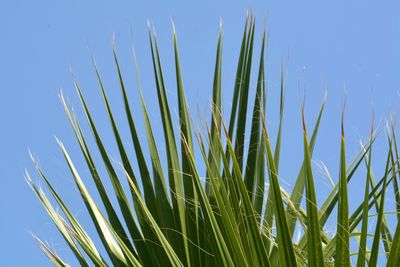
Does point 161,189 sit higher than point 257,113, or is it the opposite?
point 257,113

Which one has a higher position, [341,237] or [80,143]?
[80,143]

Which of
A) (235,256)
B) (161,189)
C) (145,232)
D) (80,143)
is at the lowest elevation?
(235,256)

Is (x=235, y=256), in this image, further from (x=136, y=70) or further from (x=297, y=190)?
(x=136, y=70)

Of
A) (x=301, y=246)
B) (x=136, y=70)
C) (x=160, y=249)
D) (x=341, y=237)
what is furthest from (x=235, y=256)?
(x=136, y=70)

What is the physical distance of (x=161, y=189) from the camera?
2021 mm

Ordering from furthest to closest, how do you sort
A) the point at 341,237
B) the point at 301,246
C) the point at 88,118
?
the point at 88,118, the point at 301,246, the point at 341,237

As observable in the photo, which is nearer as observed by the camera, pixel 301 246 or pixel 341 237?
pixel 341 237

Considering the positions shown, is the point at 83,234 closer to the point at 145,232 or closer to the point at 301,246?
the point at 145,232

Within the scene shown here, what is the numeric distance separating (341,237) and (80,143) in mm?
992

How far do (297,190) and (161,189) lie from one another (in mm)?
374

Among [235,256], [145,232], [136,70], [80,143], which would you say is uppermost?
[136,70]

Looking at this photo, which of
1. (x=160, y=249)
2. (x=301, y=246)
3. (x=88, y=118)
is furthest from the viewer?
(x=88, y=118)

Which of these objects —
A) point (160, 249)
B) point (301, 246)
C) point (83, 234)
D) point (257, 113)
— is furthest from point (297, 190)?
point (83, 234)

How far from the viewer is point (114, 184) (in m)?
2.08
